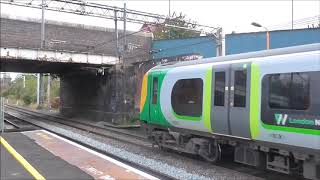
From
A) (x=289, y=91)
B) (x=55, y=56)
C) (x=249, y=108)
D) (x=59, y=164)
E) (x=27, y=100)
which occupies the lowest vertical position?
(x=59, y=164)

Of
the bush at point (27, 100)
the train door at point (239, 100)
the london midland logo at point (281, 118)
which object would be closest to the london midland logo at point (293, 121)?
the london midland logo at point (281, 118)

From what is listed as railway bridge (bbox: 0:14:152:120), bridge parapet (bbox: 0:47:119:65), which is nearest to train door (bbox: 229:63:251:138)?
railway bridge (bbox: 0:14:152:120)

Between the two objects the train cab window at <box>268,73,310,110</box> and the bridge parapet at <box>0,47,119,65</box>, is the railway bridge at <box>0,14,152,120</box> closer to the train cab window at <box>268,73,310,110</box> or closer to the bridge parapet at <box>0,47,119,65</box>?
the bridge parapet at <box>0,47,119,65</box>

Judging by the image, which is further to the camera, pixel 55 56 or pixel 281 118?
pixel 55 56

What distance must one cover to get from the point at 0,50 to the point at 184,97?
20.2 m

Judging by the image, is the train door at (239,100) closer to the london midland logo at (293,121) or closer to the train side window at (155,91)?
the london midland logo at (293,121)

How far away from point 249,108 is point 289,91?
3.93 feet

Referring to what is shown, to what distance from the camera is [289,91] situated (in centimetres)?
959

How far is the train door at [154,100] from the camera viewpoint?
590 inches

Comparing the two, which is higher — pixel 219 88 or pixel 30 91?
pixel 30 91

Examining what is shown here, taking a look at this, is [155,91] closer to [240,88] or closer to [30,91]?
[240,88]

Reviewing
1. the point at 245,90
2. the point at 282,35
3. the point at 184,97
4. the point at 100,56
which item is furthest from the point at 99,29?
the point at 245,90

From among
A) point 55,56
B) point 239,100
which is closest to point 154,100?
point 239,100

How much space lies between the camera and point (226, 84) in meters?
11.5
